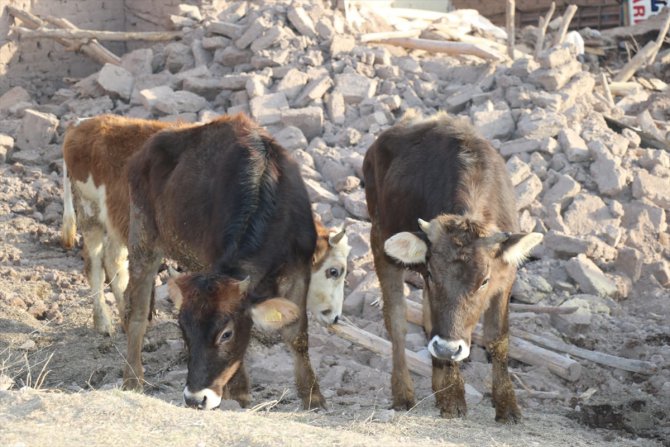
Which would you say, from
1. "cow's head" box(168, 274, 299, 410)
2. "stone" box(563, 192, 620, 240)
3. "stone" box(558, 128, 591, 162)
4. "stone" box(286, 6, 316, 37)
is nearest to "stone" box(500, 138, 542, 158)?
"stone" box(558, 128, 591, 162)

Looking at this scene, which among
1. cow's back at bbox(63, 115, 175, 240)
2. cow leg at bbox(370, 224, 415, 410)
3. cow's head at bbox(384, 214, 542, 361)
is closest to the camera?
cow's head at bbox(384, 214, 542, 361)

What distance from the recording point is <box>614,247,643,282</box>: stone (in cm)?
1124

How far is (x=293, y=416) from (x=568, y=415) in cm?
244

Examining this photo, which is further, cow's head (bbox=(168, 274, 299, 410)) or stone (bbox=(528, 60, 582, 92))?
stone (bbox=(528, 60, 582, 92))

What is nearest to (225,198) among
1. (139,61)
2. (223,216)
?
(223,216)

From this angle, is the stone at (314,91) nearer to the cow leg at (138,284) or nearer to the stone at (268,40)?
the stone at (268,40)

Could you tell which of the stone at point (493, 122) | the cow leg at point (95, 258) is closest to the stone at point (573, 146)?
the stone at point (493, 122)

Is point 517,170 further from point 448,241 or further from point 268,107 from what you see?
point 448,241

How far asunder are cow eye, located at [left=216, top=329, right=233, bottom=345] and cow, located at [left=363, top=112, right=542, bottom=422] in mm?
1313

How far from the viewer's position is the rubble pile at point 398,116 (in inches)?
406

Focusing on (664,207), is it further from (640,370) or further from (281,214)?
(281,214)

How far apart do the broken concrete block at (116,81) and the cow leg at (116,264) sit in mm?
5277

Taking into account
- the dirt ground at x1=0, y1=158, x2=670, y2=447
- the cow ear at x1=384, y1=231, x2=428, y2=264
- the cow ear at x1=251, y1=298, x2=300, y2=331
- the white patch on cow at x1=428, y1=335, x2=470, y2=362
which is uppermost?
the cow ear at x1=384, y1=231, x2=428, y2=264

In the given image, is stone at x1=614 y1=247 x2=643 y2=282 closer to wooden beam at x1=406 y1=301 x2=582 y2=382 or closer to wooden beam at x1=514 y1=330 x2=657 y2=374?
wooden beam at x1=514 y1=330 x2=657 y2=374
